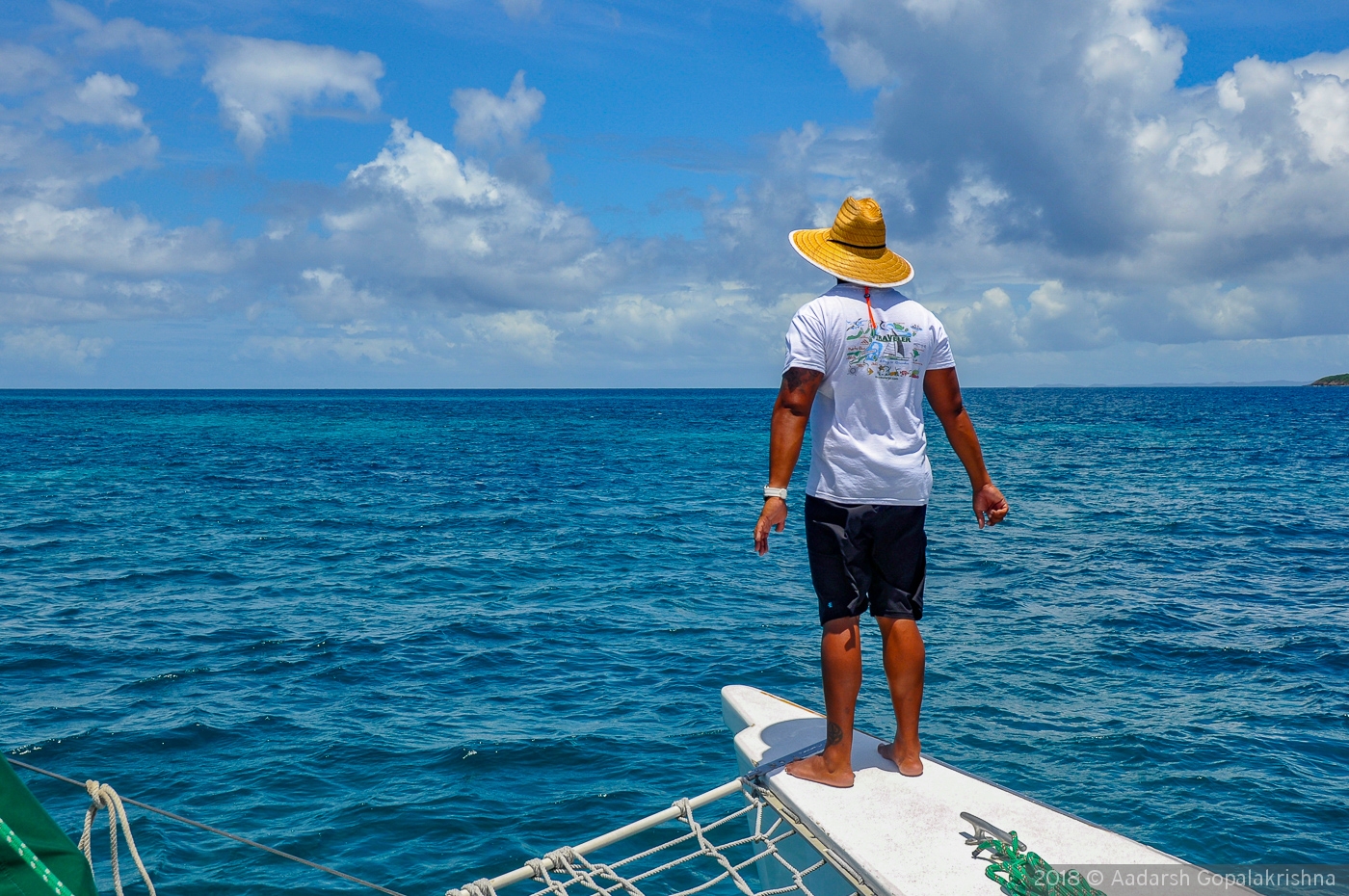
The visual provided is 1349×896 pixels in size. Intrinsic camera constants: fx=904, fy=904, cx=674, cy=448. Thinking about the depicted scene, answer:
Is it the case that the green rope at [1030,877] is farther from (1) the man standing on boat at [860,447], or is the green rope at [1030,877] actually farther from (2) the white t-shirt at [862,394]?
(2) the white t-shirt at [862,394]

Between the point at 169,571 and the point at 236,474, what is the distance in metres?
17.6

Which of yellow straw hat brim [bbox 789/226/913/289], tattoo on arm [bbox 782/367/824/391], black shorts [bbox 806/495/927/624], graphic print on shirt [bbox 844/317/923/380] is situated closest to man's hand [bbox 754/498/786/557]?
black shorts [bbox 806/495/927/624]

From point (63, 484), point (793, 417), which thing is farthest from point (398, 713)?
point (63, 484)

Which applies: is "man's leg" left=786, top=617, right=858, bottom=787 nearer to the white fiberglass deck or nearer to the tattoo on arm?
the white fiberglass deck

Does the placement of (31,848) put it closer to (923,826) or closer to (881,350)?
(923,826)

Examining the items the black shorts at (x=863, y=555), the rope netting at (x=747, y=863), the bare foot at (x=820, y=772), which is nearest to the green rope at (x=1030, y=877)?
the rope netting at (x=747, y=863)

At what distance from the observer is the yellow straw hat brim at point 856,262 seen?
3.92 meters

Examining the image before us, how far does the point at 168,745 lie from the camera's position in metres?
7.81

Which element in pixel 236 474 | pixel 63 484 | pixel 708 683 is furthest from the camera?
pixel 236 474

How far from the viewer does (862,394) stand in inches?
152

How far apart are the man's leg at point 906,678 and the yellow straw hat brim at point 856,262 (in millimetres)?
1509

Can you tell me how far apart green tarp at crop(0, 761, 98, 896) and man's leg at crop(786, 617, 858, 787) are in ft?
8.72

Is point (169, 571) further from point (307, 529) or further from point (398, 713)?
point (398, 713)

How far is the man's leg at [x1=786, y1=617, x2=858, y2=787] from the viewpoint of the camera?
12.9 ft
